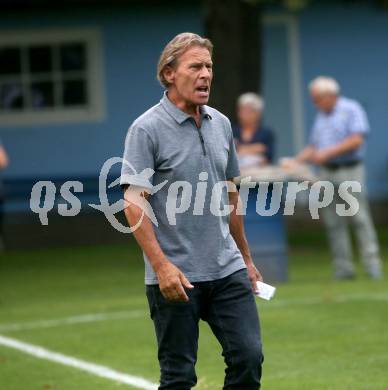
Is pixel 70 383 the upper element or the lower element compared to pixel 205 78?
lower

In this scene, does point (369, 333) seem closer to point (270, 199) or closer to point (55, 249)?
point (270, 199)

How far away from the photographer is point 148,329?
1182cm

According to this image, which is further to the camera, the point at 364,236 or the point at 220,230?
the point at 364,236

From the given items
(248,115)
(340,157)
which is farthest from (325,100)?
(248,115)

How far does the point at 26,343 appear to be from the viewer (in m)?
11.2

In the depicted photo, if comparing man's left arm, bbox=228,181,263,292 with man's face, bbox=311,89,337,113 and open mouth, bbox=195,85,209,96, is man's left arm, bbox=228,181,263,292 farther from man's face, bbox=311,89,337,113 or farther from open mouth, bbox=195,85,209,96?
man's face, bbox=311,89,337,113

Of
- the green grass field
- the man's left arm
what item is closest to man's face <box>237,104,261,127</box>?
the green grass field

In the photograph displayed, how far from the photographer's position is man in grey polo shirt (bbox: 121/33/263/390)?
21.3 feet

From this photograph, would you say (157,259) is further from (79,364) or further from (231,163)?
(79,364)

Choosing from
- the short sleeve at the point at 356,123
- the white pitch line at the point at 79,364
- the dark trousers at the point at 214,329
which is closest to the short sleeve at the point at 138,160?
the dark trousers at the point at 214,329

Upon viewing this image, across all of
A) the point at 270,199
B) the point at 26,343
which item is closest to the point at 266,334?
the point at 26,343

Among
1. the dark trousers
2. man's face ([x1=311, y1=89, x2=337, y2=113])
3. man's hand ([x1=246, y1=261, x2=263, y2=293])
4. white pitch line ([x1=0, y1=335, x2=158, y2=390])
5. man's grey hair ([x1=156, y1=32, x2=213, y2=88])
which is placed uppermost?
man's grey hair ([x1=156, y1=32, x2=213, y2=88])

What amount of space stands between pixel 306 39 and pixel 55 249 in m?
6.02

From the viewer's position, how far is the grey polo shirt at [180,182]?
6.48 metres
